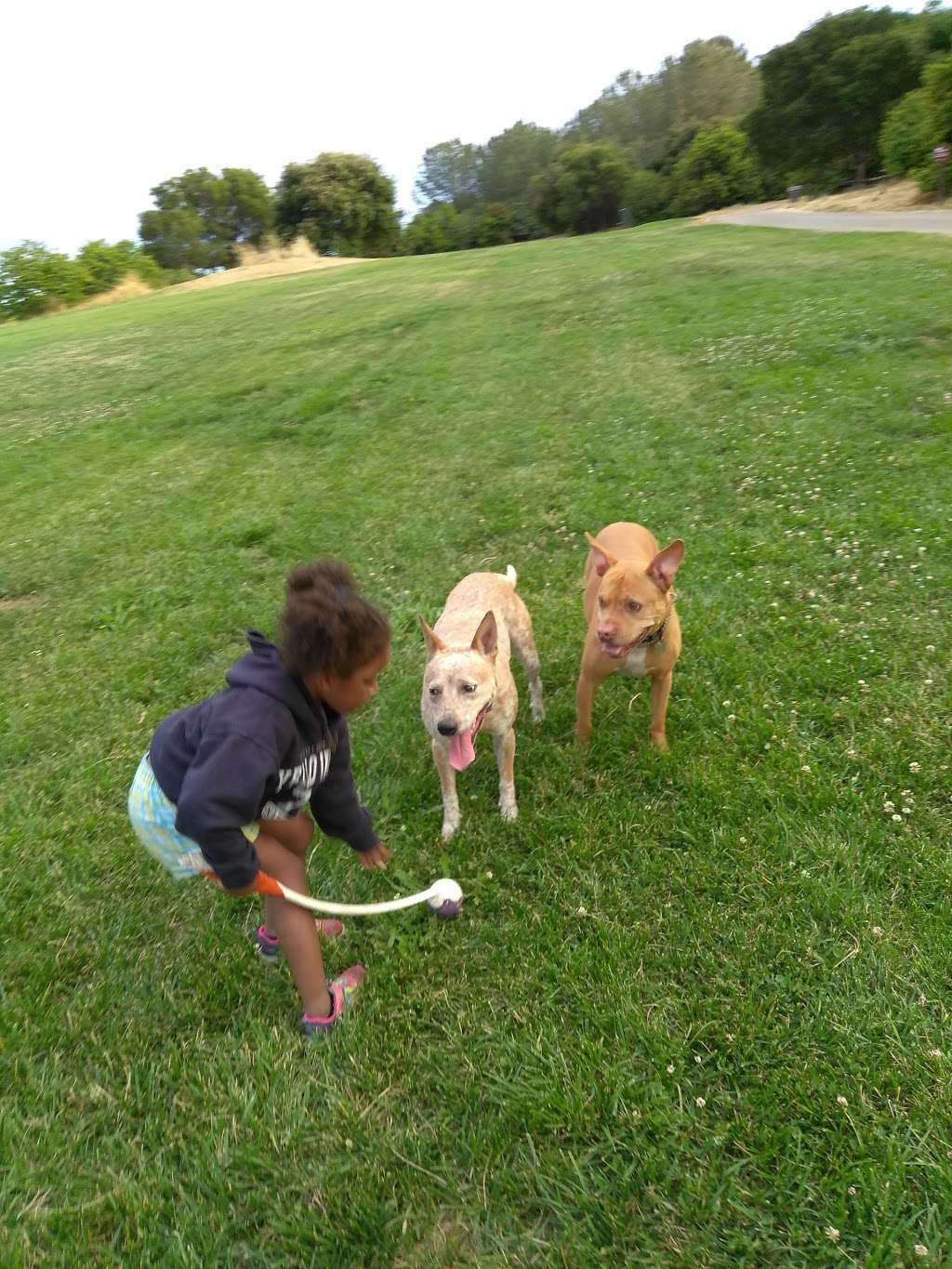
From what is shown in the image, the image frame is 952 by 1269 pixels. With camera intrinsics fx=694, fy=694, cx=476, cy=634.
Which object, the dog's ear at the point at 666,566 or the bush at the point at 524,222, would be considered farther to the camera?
the bush at the point at 524,222

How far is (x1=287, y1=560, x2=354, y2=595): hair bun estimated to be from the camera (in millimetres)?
2398

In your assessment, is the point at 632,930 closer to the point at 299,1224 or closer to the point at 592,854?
the point at 592,854

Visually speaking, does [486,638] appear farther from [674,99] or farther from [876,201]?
[674,99]

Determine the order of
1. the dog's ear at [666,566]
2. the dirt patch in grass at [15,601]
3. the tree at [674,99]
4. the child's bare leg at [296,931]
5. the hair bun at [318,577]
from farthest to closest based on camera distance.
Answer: the tree at [674,99], the dirt patch in grass at [15,601], the dog's ear at [666,566], the child's bare leg at [296,931], the hair bun at [318,577]

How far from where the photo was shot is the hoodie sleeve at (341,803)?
2854 millimetres

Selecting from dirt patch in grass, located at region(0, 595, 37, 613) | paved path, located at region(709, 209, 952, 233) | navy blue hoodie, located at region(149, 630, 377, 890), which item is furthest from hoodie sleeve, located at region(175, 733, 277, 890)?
paved path, located at region(709, 209, 952, 233)

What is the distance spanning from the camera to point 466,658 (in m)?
3.38

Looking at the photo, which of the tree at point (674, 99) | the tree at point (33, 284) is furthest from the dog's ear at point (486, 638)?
the tree at point (674, 99)

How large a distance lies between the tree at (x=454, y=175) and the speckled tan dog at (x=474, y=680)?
3725 inches

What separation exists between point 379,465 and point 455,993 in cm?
737

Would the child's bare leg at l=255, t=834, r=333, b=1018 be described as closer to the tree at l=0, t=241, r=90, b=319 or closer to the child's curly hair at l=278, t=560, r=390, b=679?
the child's curly hair at l=278, t=560, r=390, b=679

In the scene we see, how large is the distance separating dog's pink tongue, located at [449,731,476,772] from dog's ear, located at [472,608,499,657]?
441mm

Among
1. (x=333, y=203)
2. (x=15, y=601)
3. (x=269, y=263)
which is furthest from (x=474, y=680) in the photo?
(x=333, y=203)

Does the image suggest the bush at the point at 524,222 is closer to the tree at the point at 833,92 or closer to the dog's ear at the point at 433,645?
the tree at the point at 833,92
